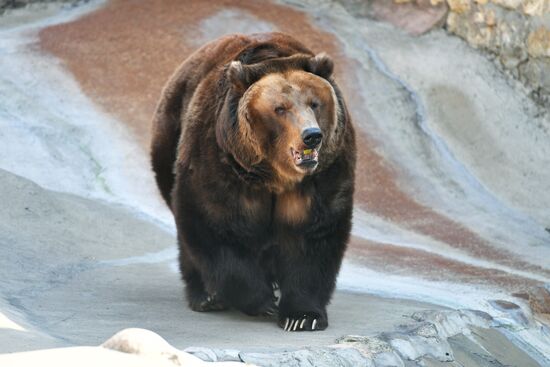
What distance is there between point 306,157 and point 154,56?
21.9 feet

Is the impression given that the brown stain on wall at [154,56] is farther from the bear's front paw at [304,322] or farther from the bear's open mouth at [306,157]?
the bear's open mouth at [306,157]

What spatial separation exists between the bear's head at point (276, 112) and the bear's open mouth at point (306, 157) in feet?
0.12

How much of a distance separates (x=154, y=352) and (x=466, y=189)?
274 inches

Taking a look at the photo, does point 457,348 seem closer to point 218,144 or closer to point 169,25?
point 218,144

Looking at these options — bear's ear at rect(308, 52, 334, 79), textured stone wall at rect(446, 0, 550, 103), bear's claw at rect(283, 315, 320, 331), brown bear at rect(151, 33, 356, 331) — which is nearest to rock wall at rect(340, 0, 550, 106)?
textured stone wall at rect(446, 0, 550, 103)

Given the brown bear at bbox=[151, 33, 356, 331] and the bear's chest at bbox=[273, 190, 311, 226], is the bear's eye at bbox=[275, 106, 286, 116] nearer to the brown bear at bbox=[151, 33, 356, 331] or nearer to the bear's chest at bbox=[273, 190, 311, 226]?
the brown bear at bbox=[151, 33, 356, 331]

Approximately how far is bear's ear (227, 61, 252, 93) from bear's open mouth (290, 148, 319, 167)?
47 cm

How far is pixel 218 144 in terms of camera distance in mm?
6469

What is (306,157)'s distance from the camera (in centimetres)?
609

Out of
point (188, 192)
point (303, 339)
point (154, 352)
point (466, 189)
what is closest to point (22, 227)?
point (188, 192)

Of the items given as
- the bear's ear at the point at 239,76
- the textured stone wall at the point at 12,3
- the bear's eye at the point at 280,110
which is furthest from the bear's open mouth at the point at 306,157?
the textured stone wall at the point at 12,3

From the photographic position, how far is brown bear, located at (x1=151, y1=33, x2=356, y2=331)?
20.7 ft

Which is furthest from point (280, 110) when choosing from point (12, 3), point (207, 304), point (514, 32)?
point (12, 3)

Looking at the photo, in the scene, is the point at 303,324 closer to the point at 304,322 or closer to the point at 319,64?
the point at 304,322
